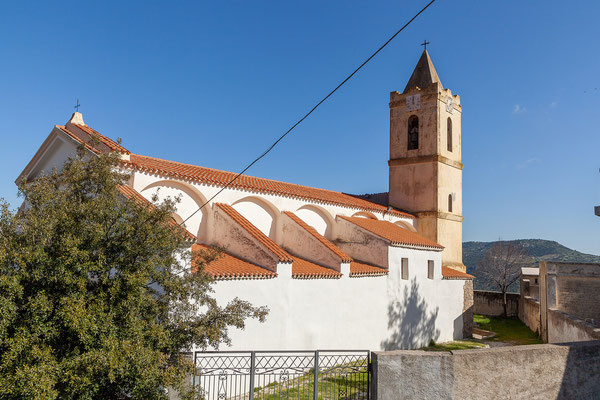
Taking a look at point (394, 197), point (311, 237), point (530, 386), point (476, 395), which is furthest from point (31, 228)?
point (394, 197)

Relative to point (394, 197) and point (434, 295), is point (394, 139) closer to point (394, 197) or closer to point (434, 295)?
point (394, 197)

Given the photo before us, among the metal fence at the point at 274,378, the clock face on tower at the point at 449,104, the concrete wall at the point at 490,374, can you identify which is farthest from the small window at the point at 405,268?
the clock face on tower at the point at 449,104

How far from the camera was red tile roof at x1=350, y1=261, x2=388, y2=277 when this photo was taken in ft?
49.9

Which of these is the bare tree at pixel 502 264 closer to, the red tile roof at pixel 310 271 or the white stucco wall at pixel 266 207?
the white stucco wall at pixel 266 207

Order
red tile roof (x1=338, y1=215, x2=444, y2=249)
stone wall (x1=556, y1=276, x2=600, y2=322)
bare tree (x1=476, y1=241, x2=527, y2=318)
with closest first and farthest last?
red tile roof (x1=338, y1=215, x2=444, y2=249) < stone wall (x1=556, y1=276, x2=600, y2=322) < bare tree (x1=476, y1=241, x2=527, y2=318)

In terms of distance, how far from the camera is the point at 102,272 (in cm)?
636

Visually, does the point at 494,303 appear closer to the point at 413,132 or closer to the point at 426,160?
the point at 426,160

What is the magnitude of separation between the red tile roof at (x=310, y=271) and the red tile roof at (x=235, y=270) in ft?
3.78

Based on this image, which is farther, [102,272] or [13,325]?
[102,272]

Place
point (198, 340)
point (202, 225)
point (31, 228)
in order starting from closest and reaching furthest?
1. point (31, 228)
2. point (198, 340)
3. point (202, 225)

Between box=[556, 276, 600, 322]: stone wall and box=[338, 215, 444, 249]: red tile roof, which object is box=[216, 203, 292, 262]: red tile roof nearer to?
box=[338, 215, 444, 249]: red tile roof

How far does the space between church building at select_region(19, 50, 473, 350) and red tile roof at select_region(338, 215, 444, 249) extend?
94 millimetres

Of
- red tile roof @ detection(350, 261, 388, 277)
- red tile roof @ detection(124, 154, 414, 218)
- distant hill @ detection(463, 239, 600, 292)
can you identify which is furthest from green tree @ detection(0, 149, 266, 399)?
distant hill @ detection(463, 239, 600, 292)

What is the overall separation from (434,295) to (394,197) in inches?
273
